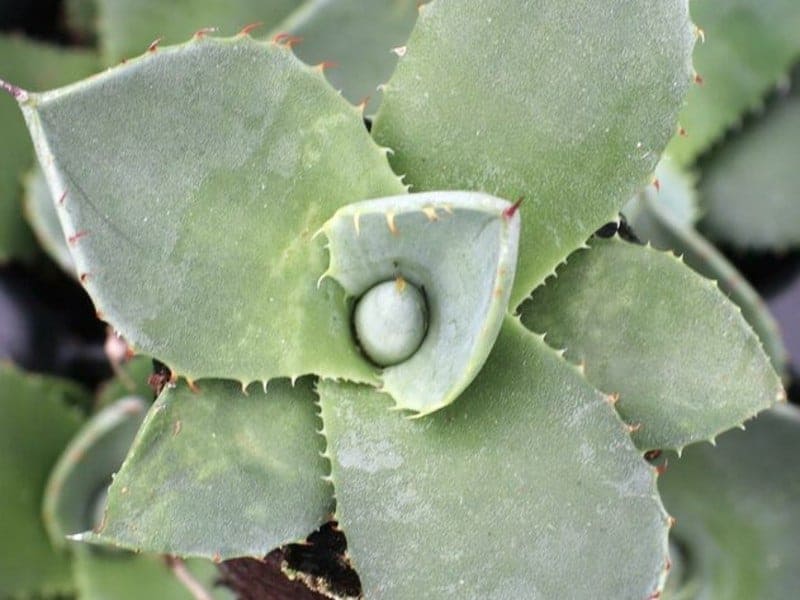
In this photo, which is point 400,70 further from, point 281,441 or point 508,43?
point 281,441

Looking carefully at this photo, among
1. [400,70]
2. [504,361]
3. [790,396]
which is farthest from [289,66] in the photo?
[790,396]

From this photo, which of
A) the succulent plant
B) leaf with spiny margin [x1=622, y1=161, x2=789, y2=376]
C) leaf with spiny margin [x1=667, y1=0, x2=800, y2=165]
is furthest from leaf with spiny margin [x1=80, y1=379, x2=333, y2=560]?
leaf with spiny margin [x1=667, y1=0, x2=800, y2=165]

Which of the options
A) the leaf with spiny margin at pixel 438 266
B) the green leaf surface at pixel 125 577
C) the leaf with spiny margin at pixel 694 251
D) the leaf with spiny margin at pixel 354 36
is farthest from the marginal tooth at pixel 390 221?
the green leaf surface at pixel 125 577

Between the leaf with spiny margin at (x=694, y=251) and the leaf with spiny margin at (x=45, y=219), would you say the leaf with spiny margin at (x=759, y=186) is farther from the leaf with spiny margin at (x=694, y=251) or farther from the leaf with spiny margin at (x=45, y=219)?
the leaf with spiny margin at (x=45, y=219)

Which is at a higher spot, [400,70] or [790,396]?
[400,70]

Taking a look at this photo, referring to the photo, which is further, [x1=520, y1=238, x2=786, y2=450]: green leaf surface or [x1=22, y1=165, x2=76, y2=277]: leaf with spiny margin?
[x1=22, y1=165, x2=76, y2=277]: leaf with spiny margin

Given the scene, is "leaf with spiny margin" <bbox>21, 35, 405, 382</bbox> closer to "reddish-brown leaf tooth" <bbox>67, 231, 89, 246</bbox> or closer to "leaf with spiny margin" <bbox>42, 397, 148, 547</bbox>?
Result: "reddish-brown leaf tooth" <bbox>67, 231, 89, 246</bbox>
